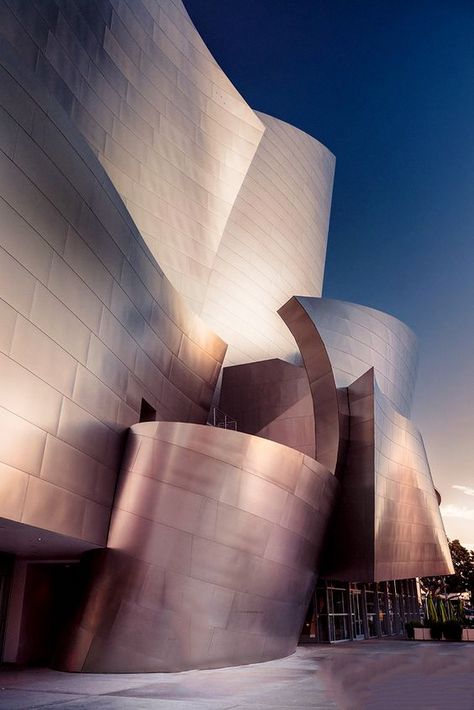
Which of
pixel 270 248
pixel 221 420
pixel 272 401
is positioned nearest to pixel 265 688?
pixel 272 401

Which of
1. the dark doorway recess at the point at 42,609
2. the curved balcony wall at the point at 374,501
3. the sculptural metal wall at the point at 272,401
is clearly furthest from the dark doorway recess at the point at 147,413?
the sculptural metal wall at the point at 272,401

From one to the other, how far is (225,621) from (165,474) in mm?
4031

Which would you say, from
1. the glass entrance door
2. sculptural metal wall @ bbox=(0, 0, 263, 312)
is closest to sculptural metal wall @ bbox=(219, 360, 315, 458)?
sculptural metal wall @ bbox=(0, 0, 263, 312)

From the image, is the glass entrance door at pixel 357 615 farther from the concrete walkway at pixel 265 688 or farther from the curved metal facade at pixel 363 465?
the concrete walkway at pixel 265 688

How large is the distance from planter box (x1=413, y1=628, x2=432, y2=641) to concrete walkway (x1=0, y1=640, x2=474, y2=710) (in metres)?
11.2

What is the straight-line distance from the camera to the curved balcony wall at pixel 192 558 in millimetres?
13180

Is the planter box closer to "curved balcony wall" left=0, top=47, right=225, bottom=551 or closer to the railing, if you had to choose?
Result: the railing

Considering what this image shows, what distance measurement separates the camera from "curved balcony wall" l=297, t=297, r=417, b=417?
22.8m

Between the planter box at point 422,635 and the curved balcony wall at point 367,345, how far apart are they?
9898mm

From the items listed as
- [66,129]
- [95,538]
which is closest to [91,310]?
[66,129]

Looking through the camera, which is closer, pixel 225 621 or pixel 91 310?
pixel 91 310

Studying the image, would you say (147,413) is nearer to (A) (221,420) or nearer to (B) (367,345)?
(B) (367,345)

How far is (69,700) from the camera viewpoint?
9.31 m

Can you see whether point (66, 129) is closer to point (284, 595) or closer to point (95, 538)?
point (95, 538)
